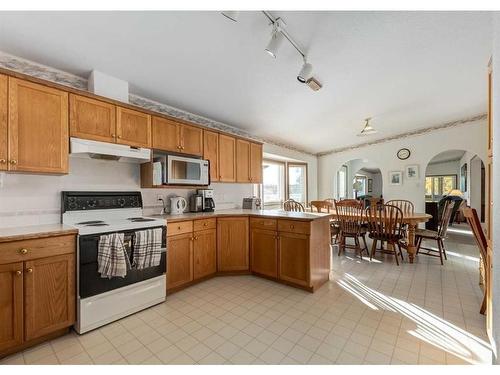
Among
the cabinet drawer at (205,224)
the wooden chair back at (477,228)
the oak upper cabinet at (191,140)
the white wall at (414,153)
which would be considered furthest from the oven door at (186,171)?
the white wall at (414,153)

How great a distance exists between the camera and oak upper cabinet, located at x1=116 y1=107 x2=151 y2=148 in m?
2.35

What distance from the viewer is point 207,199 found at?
3.37 meters

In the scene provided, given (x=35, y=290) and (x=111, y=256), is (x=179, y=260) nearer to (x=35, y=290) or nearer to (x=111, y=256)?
(x=111, y=256)

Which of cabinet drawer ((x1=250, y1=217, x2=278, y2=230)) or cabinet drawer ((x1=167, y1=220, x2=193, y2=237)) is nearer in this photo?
cabinet drawer ((x1=167, y1=220, x2=193, y2=237))

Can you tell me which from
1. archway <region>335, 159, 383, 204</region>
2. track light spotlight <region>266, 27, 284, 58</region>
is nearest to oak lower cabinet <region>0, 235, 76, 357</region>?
track light spotlight <region>266, 27, 284, 58</region>

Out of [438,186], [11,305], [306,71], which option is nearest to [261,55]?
[306,71]

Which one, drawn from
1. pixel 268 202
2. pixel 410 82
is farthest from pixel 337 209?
pixel 410 82

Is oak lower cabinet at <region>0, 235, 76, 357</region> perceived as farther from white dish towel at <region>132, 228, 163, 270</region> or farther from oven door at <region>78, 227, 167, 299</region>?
white dish towel at <region>132, 228, 163, 270</region>

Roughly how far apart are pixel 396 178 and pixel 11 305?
6993 millimetres

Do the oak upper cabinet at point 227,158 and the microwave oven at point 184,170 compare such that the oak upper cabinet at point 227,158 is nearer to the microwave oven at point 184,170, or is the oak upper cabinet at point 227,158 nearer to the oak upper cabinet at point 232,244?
the microwave oven at point 184,170

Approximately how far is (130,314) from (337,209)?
128 inches

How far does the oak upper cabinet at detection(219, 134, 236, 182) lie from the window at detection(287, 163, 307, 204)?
2.54 m

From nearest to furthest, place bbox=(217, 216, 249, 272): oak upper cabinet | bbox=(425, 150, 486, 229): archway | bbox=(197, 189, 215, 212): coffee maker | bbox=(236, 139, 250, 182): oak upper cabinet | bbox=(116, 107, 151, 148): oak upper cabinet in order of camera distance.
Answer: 1. bbox=(116, 107, 151, 148): oak upper cabinet
2. bbox=(217, 216, 249, 272): oak upper cabinet
3. bbox=(197, 189, 215, 212): coffee maker
4. bbox=(236, 139, 250, 182): oak upper cabinet
5. bbox=(425, 150, 486, 229): archway

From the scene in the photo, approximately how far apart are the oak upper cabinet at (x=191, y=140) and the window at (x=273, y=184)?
2122 mm
